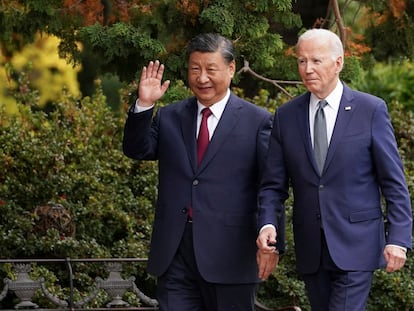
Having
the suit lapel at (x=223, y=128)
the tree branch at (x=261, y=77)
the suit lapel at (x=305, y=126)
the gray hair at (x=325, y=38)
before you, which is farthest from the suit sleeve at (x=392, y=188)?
the tree branch at (x=261, y=77)

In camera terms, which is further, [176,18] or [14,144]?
[14,144]

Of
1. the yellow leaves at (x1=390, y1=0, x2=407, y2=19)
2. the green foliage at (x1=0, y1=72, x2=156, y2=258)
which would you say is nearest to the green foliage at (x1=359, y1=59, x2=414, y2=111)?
the yellow leaves at (x1=390, y1=0, x2=407, y2=19)

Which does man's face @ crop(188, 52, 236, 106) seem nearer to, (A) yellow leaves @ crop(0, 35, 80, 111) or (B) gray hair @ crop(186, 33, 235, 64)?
(B) gray hair @ crop(186, 33, 235, 64)

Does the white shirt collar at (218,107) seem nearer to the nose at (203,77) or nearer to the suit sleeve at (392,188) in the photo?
the nose at (203,77)

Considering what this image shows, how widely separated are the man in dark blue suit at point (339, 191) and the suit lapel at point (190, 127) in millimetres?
494

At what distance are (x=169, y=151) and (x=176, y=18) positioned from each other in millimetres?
1305

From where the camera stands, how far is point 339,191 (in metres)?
5.68

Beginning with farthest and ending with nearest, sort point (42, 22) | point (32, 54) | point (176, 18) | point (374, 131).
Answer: point (32, 54) → point (42, 22) → point (176, 18) → point (374, 131)

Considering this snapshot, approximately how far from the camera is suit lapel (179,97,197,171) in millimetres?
6086

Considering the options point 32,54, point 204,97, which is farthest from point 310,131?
point 32,54

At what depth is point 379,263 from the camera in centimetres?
571

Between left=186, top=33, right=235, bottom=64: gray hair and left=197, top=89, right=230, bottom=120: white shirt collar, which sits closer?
left=186, top=33, right=235, bottom=64: gray hair

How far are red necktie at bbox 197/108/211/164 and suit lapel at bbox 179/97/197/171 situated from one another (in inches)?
1.0

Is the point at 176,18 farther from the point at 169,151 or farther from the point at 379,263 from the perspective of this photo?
the point at 379,263
